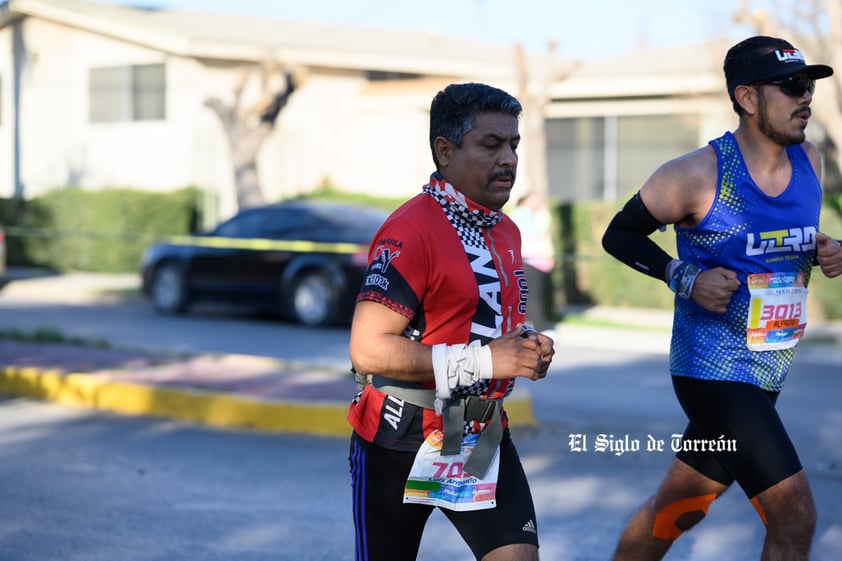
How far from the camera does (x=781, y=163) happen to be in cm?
434

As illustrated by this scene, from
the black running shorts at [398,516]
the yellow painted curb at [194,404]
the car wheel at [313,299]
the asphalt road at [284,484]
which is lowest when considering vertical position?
the asphalt road at [284,484]

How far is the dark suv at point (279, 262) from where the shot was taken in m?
16.1

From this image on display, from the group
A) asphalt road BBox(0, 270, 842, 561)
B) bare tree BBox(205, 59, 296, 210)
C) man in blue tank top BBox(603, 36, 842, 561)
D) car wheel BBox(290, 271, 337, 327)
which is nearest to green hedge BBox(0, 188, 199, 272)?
bare tree BBox(205, 59, 296, 210)

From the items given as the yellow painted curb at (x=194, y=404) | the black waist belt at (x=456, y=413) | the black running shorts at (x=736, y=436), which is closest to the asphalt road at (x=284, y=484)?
the yellow painted curb at (x=194, y=404)

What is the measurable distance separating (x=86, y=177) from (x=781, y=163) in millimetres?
26959

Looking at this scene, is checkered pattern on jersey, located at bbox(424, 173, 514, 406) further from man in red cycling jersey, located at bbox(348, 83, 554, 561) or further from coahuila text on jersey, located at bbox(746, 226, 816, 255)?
coahuila text on jersey, located at bbox(746, 226, 816, 255)

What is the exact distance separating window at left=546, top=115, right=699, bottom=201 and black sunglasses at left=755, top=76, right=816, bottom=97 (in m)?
21.8

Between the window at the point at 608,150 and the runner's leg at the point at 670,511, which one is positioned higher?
the window at the point at 608,150

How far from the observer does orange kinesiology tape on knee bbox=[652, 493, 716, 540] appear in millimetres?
4449

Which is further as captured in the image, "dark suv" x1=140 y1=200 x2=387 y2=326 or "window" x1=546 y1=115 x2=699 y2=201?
"window" x1=546 y1=115 x2=699 y2=201

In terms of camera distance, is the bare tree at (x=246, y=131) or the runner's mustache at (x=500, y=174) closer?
the runner's mustache at (x=500, y=174)

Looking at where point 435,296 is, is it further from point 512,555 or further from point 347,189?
point 347,189

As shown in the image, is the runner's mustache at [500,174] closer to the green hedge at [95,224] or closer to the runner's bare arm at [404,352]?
the runner's bare arm at [404,352]

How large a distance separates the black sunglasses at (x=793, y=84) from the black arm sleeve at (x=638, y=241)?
599 millimetres
